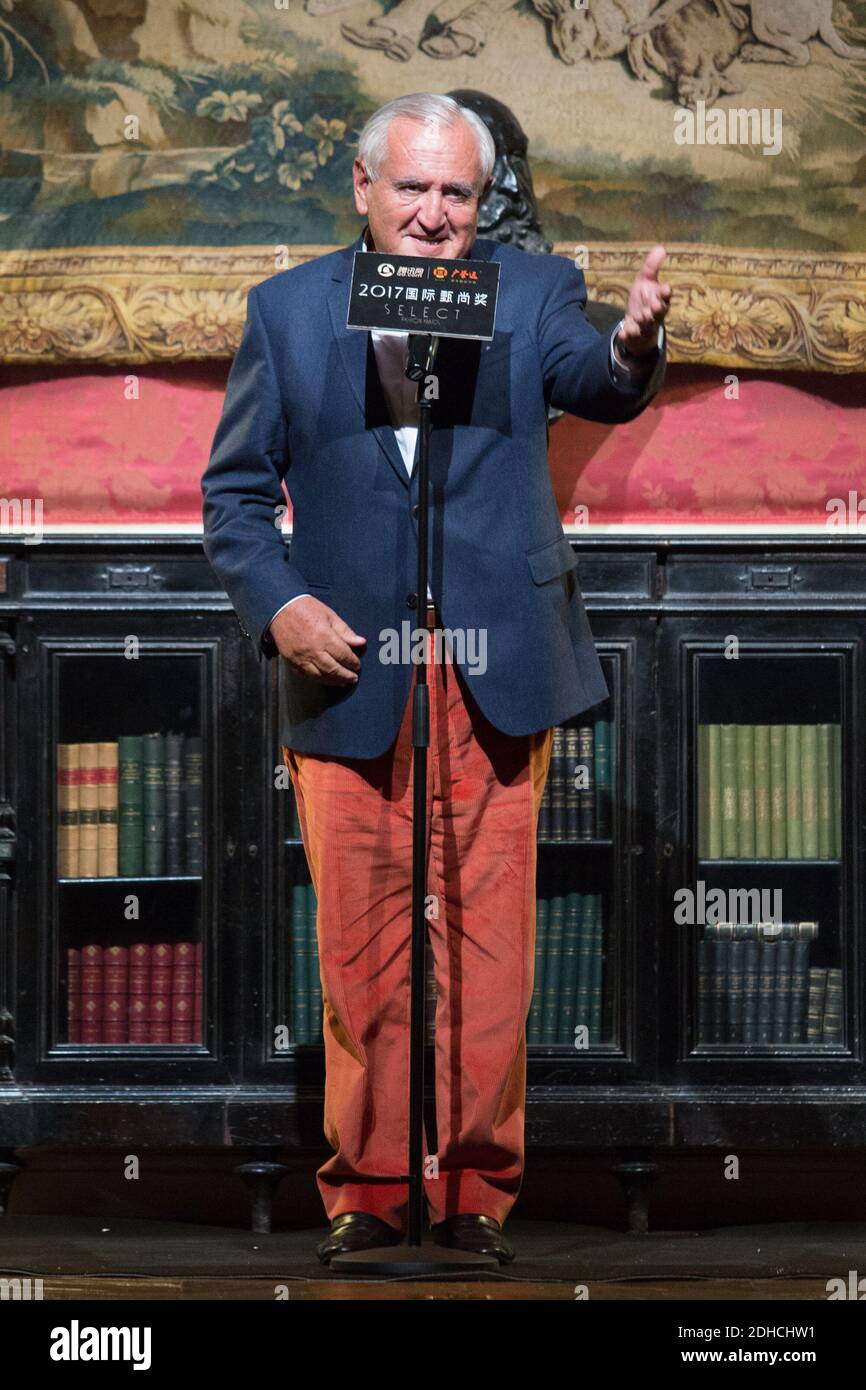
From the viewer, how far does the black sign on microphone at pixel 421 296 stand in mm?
2207

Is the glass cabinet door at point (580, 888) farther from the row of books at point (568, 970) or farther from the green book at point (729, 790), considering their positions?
the green book at point (729, 790)

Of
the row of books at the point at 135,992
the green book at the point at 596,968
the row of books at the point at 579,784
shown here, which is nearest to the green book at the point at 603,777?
the row of books at the point at 579,784

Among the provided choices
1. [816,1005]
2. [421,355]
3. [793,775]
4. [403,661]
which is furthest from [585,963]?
[421,355]

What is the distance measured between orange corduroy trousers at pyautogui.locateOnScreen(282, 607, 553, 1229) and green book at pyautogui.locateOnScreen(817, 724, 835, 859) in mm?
1090

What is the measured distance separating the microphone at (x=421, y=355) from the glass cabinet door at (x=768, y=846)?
1.31 m

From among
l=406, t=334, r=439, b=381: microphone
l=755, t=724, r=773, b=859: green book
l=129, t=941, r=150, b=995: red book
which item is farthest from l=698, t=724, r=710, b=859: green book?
l=406, t=334, r=439, b=381: microphone

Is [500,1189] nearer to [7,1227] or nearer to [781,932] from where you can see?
[781,932]

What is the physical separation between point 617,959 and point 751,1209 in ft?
2.31

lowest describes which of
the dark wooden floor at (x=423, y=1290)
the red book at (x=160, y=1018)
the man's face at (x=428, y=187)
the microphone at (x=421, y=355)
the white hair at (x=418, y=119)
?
the dark wooden floor at (x=423, y=1290)

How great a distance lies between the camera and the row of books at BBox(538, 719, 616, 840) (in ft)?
11.3

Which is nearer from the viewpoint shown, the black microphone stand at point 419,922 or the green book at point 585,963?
the black microphone stand at point 419,922

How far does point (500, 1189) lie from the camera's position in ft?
8.40

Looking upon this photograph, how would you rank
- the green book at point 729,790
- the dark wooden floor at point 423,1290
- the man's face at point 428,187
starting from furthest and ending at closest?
the green book at point 729,790, the man's face at point 428,187, the dark wooden floor at point 423,1290
